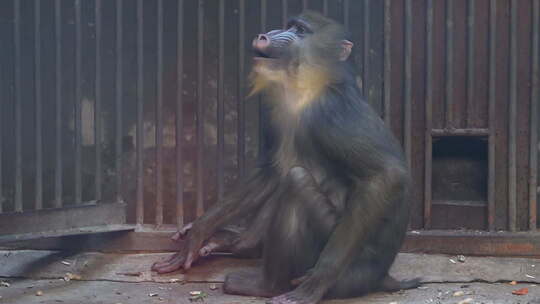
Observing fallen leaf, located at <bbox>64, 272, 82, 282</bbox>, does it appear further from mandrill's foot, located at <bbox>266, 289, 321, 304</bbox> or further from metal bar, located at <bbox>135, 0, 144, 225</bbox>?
mandrill's foot, located at <bbox>266, 289, 321, 304</bbox>

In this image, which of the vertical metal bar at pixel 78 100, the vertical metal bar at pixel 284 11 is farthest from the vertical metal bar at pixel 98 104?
the vertical metal bar at pixel 284 11

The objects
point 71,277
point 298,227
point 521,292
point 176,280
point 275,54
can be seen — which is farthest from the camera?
point 71,277

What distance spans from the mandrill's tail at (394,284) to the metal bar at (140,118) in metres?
2.00

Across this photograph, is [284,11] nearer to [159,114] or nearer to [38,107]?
[159,114]

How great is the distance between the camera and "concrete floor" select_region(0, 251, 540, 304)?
5.84m

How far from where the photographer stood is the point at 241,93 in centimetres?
696

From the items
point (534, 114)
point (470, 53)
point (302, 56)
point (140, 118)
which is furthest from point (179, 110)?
point (534, 114)

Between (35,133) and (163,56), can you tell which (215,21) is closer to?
(163,56)

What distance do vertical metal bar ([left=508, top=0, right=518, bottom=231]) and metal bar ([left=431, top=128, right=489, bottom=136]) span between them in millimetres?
189

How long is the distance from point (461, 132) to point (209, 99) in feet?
6.04

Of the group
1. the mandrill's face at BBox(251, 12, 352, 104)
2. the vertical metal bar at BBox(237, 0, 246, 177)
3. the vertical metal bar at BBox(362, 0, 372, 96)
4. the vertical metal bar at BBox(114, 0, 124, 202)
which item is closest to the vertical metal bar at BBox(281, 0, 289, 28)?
the vertical metal bar at BBox(237, 0, 246, 177)

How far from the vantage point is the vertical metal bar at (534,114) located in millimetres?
6789

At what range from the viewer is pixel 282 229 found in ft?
18.3

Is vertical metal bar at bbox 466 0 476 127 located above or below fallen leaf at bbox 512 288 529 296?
above
